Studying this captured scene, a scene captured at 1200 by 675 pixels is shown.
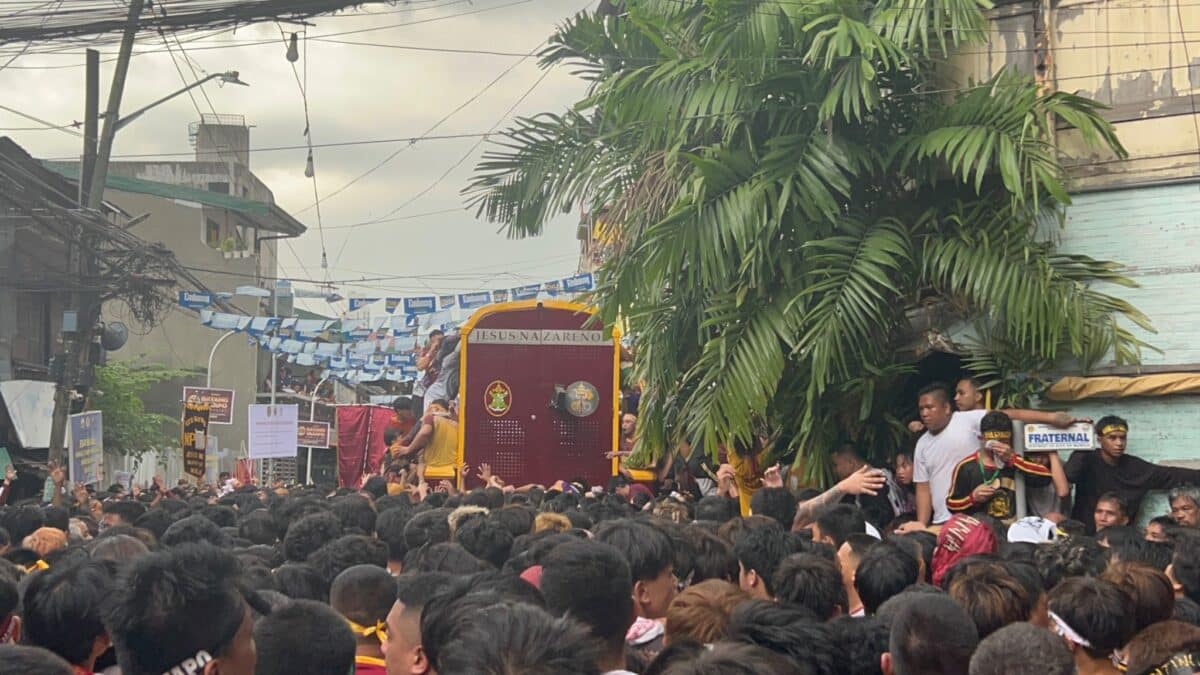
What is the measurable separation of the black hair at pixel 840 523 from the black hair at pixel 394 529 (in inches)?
88.0

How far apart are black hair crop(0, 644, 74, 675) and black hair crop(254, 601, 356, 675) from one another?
0.75 metres

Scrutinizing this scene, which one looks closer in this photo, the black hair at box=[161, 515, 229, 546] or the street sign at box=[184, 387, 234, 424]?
the black hair at box=[161, 515, 229, 546]

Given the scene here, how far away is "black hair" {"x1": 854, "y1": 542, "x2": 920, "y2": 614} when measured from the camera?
5490mm

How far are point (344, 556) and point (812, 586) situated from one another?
2.20 meters

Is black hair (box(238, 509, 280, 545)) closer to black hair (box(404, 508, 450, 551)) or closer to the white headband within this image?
black hair (box(404, 508, 450, 551))

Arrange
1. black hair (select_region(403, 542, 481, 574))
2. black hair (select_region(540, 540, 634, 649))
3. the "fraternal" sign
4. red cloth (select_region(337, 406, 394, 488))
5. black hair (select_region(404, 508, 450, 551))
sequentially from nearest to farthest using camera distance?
1. black hair (select_region(540, 540, 634, 649))
2. black hair (select_region(403, 542, 481, 574))
3. black hair (select_region(404, 508, 450, 551))
4. the "fraternal" sign
5. red cloth (select_region(337, 406, 394, 488))

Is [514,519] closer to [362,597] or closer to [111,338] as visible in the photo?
[362,597]

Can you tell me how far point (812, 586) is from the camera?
5293mm

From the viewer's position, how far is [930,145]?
9.93 metres

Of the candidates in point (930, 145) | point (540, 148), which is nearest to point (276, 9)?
point (540, 148)

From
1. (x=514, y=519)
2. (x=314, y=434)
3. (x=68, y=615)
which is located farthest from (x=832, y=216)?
(x=314, y=434)

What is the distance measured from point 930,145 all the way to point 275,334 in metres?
20.9

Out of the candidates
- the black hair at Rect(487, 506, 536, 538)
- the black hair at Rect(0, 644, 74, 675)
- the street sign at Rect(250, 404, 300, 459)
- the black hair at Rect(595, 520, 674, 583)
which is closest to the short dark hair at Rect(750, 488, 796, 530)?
the black hair at Rect(487, 506, 536, 538)

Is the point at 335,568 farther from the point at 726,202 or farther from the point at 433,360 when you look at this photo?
Result: the point at 433,360
